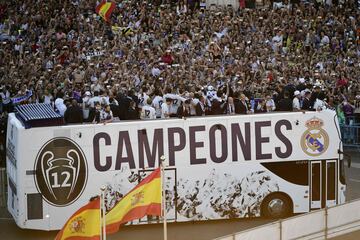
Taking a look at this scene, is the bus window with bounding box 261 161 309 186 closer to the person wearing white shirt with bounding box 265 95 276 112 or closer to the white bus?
the white bus

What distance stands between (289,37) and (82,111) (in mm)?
13910

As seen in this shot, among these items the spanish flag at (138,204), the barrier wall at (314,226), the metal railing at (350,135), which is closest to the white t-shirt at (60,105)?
the metal railing at (350,135)

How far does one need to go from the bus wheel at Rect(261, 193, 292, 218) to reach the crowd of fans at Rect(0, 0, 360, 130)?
16.2 feet

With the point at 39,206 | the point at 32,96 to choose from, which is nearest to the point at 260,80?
the point at 32,96

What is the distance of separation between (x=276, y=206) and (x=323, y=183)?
4.11ft

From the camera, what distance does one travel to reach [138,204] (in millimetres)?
21141

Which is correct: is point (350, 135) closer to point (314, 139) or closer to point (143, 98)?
point (143, 98)

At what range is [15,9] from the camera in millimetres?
42344

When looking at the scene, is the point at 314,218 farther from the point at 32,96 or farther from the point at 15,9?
the point at 15,9

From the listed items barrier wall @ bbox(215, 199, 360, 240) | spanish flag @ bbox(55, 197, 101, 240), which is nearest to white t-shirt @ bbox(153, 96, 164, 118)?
barrier wall @ bbox(215, 199, 360, 240)

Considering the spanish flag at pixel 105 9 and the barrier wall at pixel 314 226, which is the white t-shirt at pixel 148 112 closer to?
the barrier wall at pixel 314 226

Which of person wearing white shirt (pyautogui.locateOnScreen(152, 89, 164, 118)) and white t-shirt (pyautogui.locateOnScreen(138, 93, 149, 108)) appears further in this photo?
white t-shirt (pyautogui.locateOnScreen(138, 93, 149, 108))

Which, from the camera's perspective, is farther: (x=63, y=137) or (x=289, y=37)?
(x=289, y=37)

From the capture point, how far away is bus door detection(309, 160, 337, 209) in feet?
85.0
